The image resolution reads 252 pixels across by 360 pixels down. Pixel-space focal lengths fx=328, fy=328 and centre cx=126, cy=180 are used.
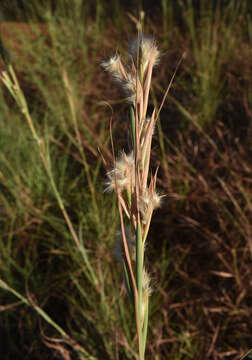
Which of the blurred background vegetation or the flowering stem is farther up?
the flowering stem

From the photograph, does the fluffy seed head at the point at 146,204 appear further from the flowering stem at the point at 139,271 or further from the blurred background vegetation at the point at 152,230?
the blurred background vegetation at the point at 152,230

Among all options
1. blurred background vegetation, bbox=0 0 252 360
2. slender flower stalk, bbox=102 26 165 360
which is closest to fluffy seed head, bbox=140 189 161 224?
slender flower stalk, bbox=102 26 165 360

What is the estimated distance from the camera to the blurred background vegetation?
3.00 ft

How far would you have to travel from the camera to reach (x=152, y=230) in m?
1.30

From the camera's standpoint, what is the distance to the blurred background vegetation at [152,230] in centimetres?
91

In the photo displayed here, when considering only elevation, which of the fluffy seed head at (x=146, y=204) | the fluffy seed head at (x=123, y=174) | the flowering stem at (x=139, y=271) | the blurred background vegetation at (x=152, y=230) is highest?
the fluffy seed head at (x=123, y=174)

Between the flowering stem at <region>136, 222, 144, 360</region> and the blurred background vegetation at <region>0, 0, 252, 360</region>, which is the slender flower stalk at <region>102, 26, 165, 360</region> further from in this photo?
the blurred background vegetation at <region>0, 0, 252, 360</region>

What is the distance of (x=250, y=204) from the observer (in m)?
1.09

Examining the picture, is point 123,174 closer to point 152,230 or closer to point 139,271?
point 139,271

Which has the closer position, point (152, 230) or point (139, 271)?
point (139, 271)

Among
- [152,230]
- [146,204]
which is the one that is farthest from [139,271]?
[152,230]

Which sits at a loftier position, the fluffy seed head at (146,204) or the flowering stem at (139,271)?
the fluffy seed head at (146,204)

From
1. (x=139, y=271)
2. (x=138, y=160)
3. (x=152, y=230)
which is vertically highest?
(x=138, y=160)

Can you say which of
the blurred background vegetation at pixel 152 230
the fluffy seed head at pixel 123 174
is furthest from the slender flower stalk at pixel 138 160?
the blurred background vegetation at pixel 152 230
